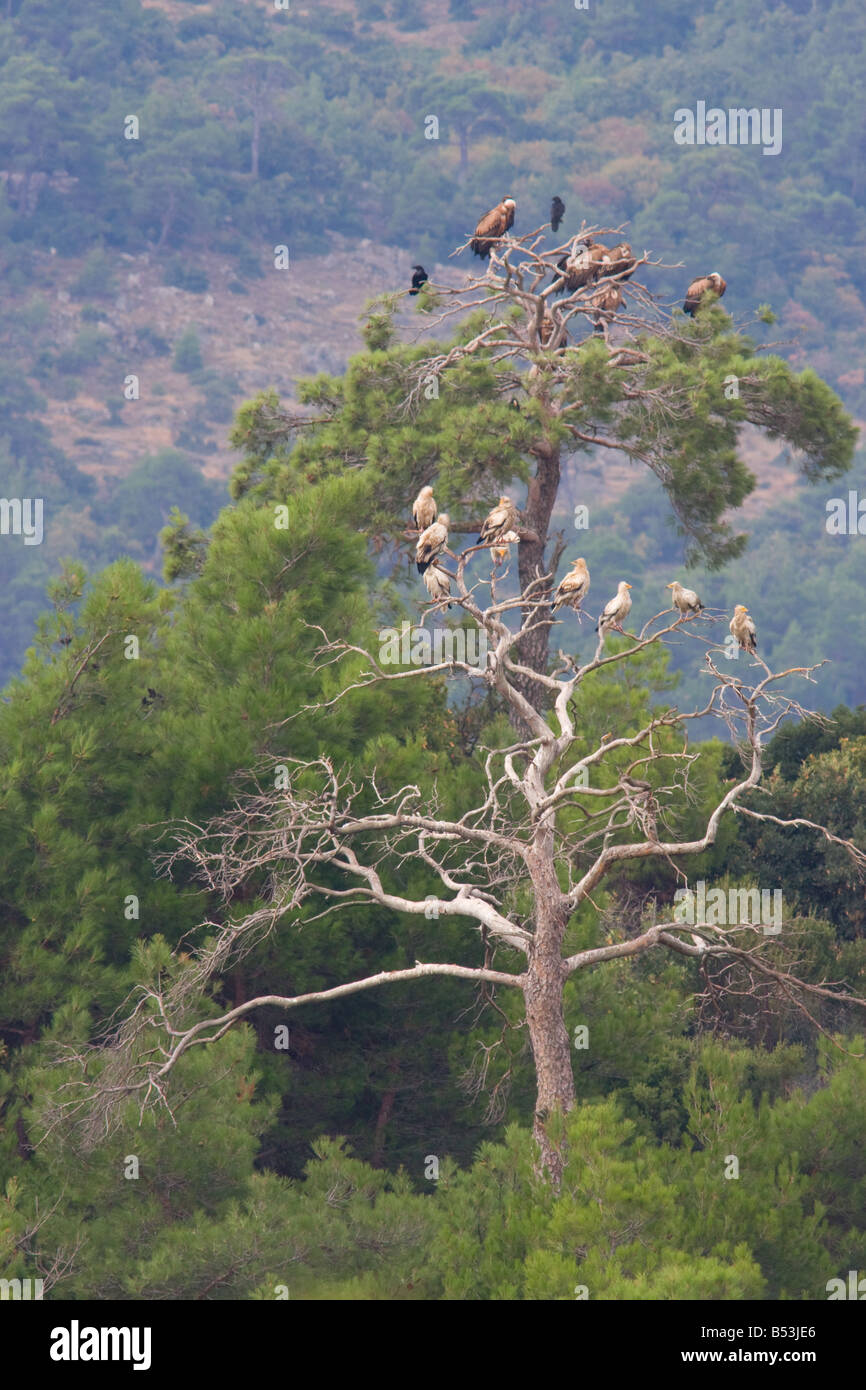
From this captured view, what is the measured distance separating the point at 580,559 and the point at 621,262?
816cm

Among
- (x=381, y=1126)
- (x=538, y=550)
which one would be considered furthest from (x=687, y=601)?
(x=538, y=550)

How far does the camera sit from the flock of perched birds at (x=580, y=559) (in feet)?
40.8

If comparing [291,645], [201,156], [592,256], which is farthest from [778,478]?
[291,645]

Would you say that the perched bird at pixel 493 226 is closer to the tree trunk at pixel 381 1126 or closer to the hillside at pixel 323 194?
the tree trunk at pixel 381 1126

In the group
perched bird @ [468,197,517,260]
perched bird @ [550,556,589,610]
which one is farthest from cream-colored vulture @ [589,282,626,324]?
perched bird @ [550,556,589,610]

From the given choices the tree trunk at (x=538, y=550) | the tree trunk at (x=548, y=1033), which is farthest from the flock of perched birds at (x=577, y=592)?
the tree trunk at (x=538, y=550)

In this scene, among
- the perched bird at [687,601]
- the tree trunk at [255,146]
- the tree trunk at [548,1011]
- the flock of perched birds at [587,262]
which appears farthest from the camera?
the tree trunk at [255,146]

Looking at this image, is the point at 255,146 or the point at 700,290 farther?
the point at 255,146

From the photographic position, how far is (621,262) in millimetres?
20109

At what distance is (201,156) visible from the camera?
101000mm

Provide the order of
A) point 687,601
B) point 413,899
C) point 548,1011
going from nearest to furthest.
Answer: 1. point 548,1011
2. point 687,601
3. point 413,899

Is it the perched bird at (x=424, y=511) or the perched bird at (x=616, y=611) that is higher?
the perched bird at (x=424, y=511)

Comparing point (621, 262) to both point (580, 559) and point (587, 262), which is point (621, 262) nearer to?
point (587, 262)

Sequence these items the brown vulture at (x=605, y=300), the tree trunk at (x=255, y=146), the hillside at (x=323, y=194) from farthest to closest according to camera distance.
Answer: the tree trunk at (x=255, y=146)
the hillside at (x=323, y=194)
the brown vulture at (x=605, y=300)
